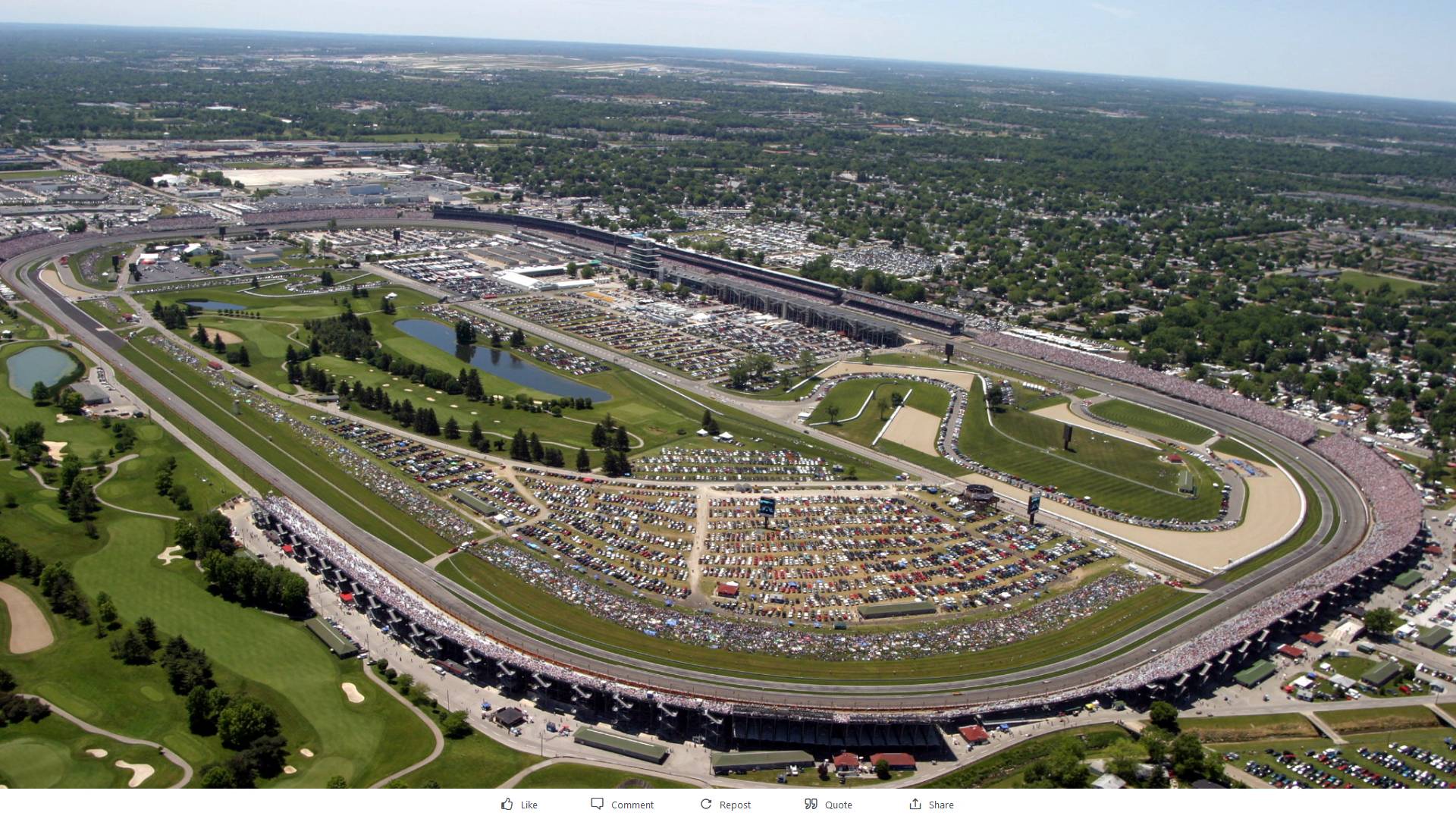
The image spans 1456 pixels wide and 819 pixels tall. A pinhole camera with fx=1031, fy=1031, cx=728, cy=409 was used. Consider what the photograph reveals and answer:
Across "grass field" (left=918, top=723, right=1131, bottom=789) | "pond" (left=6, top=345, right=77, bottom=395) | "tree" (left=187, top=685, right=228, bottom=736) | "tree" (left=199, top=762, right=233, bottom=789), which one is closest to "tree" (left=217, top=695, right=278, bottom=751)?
"tree" (left=187, top=685, right=228, bottom=736)

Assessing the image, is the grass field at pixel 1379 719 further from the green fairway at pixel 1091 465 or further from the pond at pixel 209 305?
the pond at pixel 209 305

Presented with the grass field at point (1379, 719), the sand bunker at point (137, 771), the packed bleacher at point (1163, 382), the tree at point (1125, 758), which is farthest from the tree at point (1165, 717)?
the packed bleacher at point (1163, 382)

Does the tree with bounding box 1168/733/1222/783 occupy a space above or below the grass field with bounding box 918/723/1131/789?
above

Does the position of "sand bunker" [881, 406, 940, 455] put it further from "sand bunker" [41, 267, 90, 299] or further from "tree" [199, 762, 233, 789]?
"sand bunker" [41, 267, 90, 299]

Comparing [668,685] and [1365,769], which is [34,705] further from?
[1365,769]

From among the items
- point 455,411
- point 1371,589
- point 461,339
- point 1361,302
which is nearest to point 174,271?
point 461,339

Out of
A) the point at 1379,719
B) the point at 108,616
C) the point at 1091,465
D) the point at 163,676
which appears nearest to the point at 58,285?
the point at 108,616

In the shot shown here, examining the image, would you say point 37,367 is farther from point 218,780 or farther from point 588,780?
point 588,780
